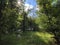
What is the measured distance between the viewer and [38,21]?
15.3 m

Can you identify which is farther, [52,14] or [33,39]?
[52,14]

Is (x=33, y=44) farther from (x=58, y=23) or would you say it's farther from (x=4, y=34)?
(x=58, y=23)

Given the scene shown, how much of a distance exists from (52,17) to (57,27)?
879mm

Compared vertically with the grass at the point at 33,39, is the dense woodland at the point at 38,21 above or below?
above

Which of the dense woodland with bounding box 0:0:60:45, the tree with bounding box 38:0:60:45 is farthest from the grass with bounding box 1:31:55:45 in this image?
the tree with bounding box 38:0:60:45

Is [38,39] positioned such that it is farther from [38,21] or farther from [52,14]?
A: [52,14]

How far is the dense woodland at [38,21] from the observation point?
485 inches

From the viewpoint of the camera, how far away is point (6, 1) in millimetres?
12391

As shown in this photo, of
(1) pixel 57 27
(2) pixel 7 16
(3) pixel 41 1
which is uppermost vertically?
Answer: (3) pixel 41 1

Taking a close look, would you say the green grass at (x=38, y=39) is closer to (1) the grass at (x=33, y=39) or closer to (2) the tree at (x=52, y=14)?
(1) the grass at (x=33, y=39)

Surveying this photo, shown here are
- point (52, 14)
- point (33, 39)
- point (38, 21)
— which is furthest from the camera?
point (38, 21)

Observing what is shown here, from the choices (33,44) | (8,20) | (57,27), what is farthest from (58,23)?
(8,20)

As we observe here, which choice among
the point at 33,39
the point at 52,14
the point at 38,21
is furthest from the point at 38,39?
the point at 52,14

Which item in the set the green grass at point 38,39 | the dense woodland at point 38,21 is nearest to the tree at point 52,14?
the dense woodland at point 38,21
